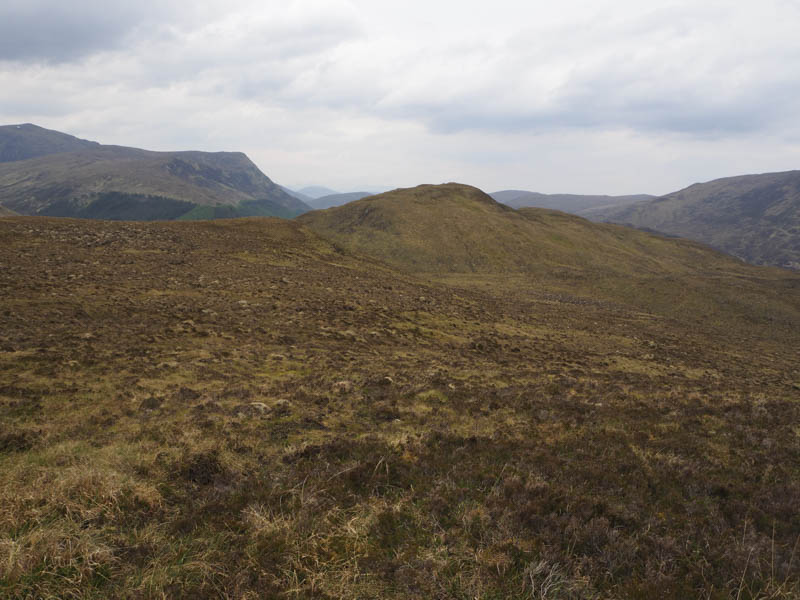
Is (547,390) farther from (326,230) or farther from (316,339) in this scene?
(326,230)

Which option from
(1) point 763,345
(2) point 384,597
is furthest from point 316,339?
(1) point 763,345

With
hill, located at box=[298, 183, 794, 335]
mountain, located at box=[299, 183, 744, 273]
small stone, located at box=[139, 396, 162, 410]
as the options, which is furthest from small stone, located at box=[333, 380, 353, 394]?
mountain, located at box=[299, 183, 744, 273]

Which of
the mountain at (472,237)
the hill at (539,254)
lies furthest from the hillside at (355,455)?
the mountain at (472,237)

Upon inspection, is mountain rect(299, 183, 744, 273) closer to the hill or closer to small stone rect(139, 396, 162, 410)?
the hill

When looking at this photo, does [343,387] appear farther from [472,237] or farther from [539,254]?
[539,254]

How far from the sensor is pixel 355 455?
844 cm

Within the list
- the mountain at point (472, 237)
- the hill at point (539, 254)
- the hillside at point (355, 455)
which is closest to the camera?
the hillside at point (355, 455)

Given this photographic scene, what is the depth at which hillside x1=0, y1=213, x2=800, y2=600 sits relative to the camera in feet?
16.4

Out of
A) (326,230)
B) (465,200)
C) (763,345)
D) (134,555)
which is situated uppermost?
(465,200)

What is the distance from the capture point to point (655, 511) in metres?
6.81

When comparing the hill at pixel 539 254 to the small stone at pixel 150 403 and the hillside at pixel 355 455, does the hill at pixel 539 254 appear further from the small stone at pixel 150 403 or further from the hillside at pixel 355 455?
the small stone at pixel 150 403

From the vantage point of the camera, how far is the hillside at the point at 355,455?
5012 mm

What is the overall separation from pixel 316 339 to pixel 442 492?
13243mm

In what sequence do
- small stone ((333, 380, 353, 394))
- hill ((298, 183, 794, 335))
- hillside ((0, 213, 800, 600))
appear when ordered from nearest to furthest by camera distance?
hillside ((0, 213, 800, 600)), small stone ((333, 380, 353, 394)), hill ((298, 183, 794, 335))
